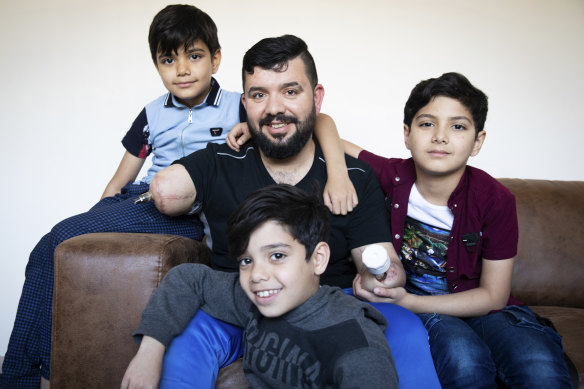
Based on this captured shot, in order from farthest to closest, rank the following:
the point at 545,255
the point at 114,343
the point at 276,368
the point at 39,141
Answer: the point at 39,141 → the point at 545,255 → the point at 114,343 → the point at 276,368

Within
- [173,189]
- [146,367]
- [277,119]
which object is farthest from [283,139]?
[146,367]

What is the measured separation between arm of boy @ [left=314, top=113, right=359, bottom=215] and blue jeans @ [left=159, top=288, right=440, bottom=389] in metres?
0.37

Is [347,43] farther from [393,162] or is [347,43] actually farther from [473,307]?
[473,307]

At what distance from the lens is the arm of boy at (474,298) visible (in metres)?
1.61

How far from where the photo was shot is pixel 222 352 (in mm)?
1396

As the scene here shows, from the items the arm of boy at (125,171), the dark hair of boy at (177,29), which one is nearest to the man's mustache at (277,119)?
Answer: the dark hair of boy at (177,29)

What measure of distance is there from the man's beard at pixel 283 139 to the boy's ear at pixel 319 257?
490 mm

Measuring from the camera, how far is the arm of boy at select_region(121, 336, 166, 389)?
3.91 feet

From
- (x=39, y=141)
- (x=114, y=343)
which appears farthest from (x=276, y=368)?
(x=39, y=141)

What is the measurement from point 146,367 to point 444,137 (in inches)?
46.7

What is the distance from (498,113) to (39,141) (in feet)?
9.15

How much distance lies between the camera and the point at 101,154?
2.99 meters

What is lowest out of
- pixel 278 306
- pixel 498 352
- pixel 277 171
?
pixel 498 352

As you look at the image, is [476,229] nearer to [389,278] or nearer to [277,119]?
[389,278]
